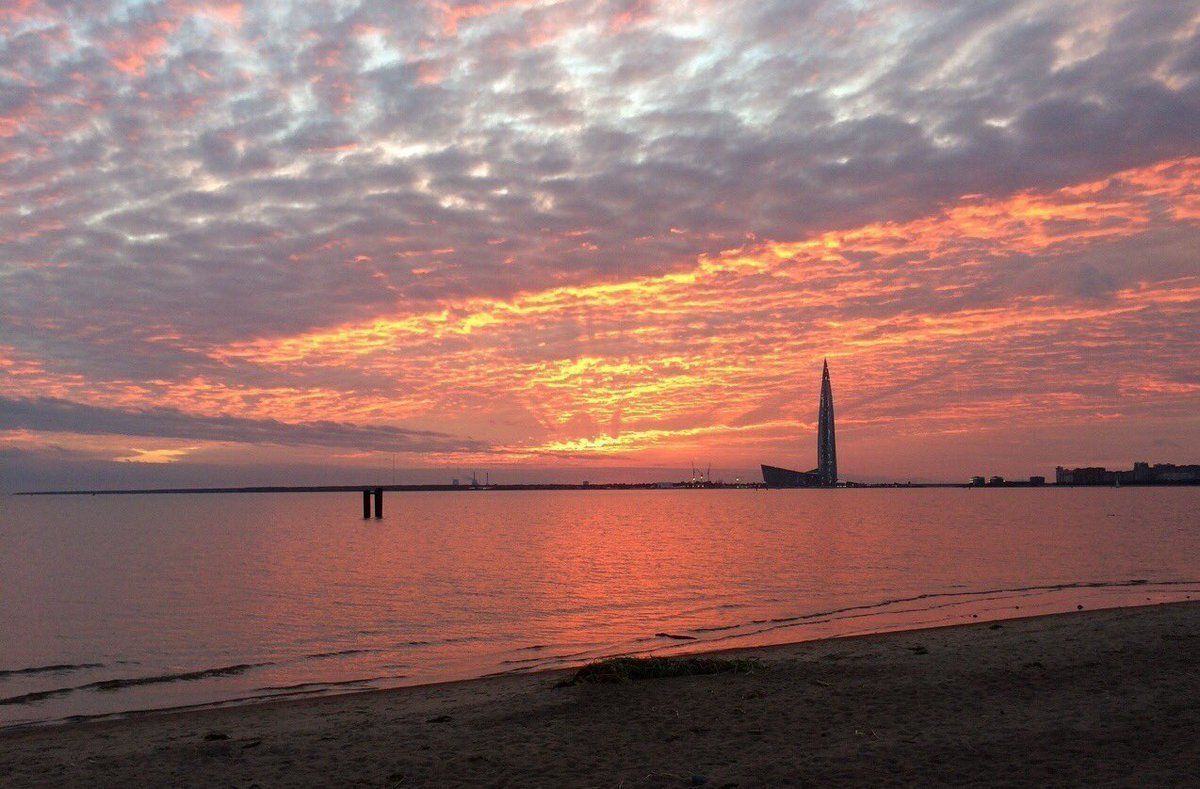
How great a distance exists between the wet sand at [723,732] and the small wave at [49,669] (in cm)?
792

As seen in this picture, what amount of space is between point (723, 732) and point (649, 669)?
4.61 m

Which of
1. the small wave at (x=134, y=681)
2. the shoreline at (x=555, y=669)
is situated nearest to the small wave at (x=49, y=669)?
the small wave at (x=134, y=681)

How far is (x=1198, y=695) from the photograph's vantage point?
13.5 m

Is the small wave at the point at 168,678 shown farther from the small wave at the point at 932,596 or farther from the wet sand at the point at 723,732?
the small wave at the point at 932,596

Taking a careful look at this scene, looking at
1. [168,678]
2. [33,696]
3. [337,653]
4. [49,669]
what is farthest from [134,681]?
[337,653]

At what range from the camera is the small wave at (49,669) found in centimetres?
2281

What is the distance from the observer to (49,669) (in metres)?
23.4

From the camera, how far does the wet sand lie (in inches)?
416

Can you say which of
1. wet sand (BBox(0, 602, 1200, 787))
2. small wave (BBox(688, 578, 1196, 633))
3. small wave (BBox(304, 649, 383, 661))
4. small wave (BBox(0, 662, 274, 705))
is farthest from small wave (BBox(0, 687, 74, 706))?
small wave (BBox(688, 578, 1196, 633))

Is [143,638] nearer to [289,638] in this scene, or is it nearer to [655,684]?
[289,638]

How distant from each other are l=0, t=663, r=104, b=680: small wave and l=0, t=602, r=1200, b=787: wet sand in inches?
312

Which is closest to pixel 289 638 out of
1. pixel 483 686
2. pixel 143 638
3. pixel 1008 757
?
pixel 143 638

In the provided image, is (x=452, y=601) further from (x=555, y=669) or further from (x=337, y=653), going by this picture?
(x=555, y=669)

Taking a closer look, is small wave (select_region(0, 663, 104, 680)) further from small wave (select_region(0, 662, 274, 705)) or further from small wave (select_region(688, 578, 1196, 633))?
small wave (select_region(688, 578, 1196, 633))
